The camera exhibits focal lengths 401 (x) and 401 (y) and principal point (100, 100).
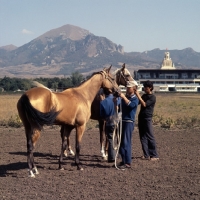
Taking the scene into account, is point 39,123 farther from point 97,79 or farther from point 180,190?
point 180,190

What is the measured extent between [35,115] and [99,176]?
185 cm

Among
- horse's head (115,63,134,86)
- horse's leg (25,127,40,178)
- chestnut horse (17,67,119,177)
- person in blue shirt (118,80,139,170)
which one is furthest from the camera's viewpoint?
horse's head (115,63,134,86)

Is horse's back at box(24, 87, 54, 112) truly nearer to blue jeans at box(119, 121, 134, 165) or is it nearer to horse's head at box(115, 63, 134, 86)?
blue jeans at box(119, 121, 134, 165)

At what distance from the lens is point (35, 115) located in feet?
25.5

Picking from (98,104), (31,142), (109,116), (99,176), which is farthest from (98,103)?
(31,142)

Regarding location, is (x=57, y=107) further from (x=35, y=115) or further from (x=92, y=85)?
(x=92, y=85)

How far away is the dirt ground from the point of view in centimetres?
689

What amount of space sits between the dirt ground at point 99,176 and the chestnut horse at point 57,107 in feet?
1.65

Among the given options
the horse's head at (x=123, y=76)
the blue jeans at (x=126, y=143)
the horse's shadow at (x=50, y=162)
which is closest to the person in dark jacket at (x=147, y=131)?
the horse's head at (x=123, y=76)

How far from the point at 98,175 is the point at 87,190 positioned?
4.19 feet

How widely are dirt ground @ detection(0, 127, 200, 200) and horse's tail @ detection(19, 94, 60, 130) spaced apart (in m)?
1.17

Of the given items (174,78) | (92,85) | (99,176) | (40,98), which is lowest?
(174,78)

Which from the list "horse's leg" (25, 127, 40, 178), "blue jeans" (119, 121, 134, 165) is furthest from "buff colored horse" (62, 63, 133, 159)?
"horse's leg" (25, 127, 40, 178)

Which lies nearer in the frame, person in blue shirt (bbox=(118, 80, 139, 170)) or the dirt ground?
the dirt ground
